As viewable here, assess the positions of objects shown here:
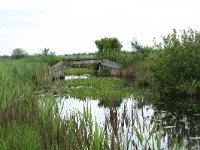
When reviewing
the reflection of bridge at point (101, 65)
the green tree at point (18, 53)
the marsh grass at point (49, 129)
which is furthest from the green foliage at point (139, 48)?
the marsh grass at point (49, 129)

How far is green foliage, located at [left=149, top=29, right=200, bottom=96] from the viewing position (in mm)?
17875

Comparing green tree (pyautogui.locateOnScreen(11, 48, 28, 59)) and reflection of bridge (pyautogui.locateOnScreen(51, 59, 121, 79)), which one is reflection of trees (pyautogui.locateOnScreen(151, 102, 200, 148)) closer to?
reflection of bridge (pyautogui.locateOnScreen(51, 59, 121, 79))

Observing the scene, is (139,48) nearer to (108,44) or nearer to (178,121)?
(108,44)

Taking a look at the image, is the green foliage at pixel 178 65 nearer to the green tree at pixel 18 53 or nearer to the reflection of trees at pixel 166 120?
the reflection of trees at pixel 166 120

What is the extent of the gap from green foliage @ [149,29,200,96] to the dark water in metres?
1.68

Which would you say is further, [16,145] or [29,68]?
[29,68]

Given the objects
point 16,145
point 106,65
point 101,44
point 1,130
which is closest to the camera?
point 16,145

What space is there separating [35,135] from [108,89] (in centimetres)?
1439

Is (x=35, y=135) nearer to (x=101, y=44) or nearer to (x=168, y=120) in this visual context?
(x=168, y=120)

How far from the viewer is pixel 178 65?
18.1 meters

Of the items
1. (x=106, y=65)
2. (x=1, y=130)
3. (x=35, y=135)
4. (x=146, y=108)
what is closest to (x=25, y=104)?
(x=1, y=130)

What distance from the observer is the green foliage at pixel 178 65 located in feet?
58.6

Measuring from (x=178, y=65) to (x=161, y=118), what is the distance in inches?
239

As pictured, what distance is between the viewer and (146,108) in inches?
575
